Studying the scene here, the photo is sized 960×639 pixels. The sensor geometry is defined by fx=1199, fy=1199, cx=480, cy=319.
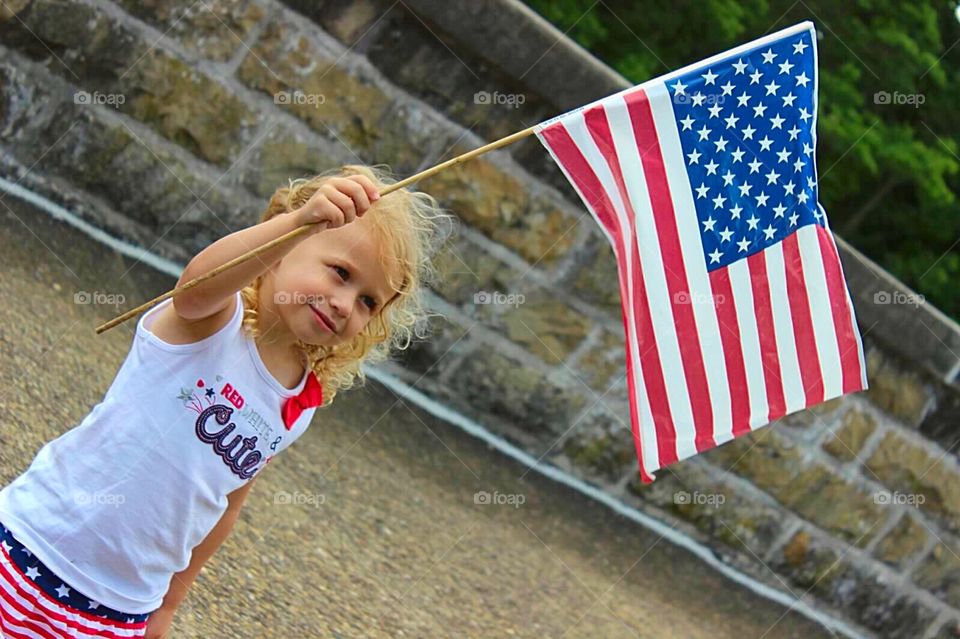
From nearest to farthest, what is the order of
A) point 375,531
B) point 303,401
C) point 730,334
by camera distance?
point 303,401, point 730,334, point 375,531

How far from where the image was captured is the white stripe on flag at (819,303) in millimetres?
2977

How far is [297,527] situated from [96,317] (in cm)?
121

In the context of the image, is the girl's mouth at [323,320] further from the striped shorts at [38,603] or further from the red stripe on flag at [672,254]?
the red stripe on flag at [672,254]

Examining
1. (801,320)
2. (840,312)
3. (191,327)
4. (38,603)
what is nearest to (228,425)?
(191,327)

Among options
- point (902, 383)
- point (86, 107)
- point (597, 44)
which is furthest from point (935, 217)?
point (86, 107)

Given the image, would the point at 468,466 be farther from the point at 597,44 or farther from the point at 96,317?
the point at 597,44

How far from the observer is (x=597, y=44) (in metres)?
7.50

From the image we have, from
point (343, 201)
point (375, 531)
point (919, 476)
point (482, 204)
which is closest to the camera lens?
point (343, 201)

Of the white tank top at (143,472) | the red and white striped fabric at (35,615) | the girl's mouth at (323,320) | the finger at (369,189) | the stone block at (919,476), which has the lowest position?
the stone block at (919,476)

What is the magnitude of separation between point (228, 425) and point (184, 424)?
81 mm

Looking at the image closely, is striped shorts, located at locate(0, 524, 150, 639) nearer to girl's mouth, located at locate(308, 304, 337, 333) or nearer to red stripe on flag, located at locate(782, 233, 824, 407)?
girl's mouth, located at locate(308, 304, 337, 333)

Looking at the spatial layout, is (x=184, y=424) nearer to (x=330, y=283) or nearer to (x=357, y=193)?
(x=330, y=283)

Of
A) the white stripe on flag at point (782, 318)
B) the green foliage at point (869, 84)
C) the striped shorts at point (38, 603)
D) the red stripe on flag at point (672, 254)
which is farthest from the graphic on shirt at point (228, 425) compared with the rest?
the green foliage at point (869, 84)

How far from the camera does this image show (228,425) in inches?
83.3
